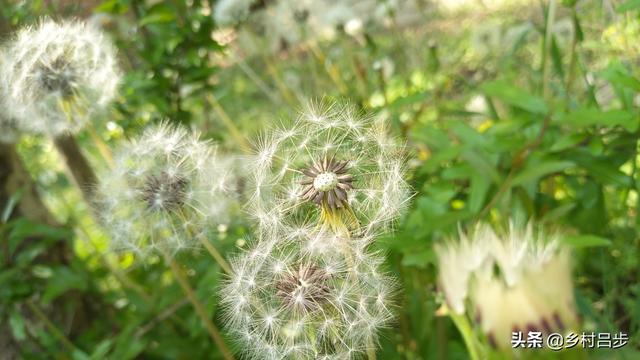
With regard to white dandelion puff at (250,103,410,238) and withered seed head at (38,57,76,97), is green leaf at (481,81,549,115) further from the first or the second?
withered seed head at (38,57,76,97)

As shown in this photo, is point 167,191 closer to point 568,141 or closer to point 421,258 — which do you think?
point 421,258

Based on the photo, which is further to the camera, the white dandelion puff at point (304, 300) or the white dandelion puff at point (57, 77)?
the white dandelion puff at point (57, 77)

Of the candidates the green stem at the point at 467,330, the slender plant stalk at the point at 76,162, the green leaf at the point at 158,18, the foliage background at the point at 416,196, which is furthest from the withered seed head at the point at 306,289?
the slender plant stalk at the point at 76,162

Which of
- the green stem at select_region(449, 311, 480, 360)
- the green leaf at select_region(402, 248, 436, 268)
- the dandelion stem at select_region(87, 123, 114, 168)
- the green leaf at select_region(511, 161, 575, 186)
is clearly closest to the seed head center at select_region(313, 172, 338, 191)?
the green stem at select_region(449, 311, 480, 360)

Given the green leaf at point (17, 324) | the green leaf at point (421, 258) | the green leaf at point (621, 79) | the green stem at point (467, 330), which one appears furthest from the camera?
the green leaf at point (17, 324)

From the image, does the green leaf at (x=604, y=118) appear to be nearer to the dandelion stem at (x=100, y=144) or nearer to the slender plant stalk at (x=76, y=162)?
the dandelion stem at (x=100, y=144)

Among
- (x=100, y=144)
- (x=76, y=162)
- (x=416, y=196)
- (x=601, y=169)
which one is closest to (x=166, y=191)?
(x=100, y=144)
